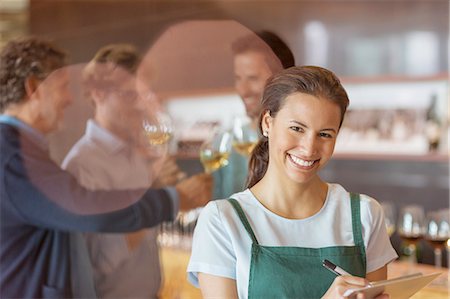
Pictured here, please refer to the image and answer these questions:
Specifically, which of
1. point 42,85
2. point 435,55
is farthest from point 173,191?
point 435,55

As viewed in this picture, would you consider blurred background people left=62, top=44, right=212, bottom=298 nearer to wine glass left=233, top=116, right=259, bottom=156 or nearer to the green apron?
wine glass left=233, top=116, right=259, bottom=156

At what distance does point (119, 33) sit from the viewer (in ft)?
4.83

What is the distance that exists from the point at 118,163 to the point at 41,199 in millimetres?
108

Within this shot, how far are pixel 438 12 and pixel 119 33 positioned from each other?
101cm

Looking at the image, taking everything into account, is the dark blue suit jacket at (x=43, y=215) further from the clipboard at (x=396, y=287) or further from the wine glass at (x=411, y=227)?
the wine glass at (x=411, y=227)

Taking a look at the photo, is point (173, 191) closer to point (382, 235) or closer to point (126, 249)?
point (126, 249)

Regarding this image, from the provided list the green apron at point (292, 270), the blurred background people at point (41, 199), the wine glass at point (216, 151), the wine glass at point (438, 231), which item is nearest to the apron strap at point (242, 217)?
the green apron at point (292, 270)

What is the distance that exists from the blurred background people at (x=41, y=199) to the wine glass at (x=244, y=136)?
0.14 m

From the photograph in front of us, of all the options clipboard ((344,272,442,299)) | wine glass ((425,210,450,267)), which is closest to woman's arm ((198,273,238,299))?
clipboard ((344,272,442,299))

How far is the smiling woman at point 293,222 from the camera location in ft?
1.84

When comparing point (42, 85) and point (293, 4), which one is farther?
point (293, 4)

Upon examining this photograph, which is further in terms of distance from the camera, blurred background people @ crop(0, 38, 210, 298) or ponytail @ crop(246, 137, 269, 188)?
blurred background people @ crop(0, 38, 210, 298)

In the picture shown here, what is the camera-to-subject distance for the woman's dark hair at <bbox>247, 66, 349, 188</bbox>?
562mm

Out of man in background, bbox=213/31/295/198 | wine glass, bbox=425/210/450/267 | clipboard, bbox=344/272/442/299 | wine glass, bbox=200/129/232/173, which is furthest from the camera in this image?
wine glass, bbox=425/210/450/267
